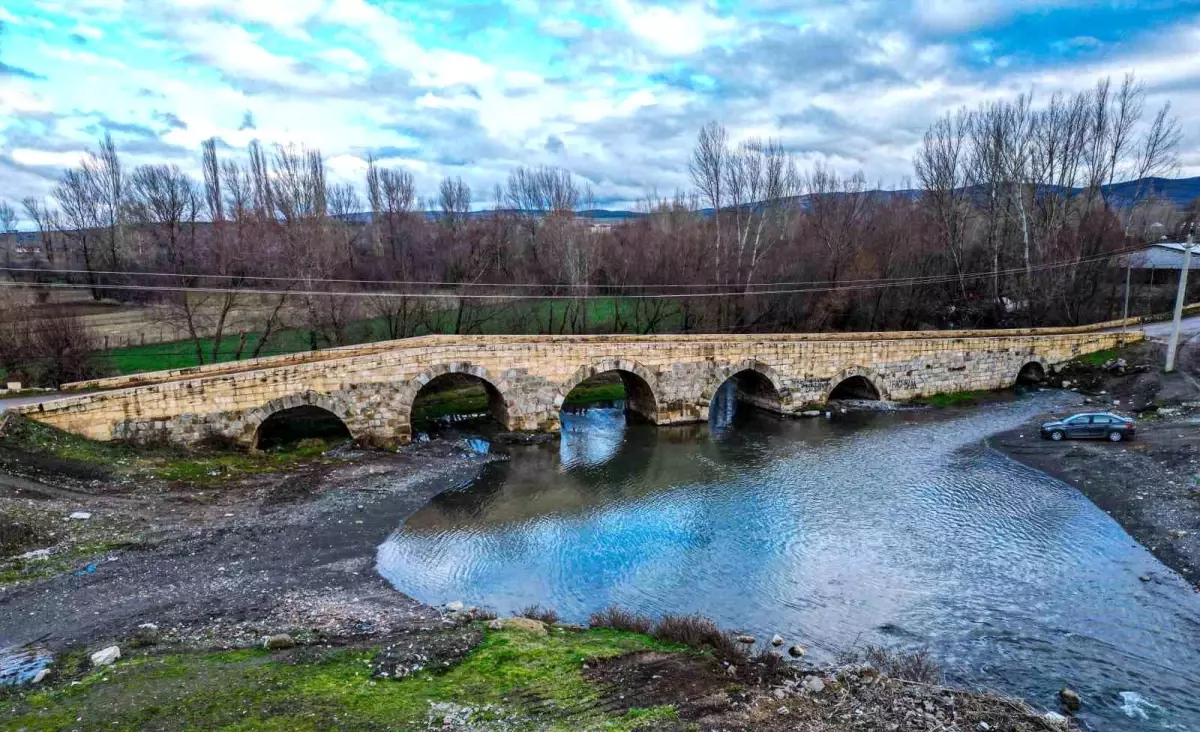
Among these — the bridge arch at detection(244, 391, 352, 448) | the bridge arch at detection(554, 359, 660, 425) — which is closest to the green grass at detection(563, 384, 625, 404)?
the bridge arch at detection(554, 359, 660, 425)

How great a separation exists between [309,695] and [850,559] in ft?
36.9

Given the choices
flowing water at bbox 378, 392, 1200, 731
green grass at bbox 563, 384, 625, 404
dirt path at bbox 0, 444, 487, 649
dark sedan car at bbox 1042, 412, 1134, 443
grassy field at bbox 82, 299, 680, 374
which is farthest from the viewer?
green grass at bbox 563, 384, 625, 404

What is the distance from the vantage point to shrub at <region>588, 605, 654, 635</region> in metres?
11.2

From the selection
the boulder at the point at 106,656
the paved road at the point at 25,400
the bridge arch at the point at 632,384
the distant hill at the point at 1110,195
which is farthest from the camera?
the distant hill at the point at 1110,195

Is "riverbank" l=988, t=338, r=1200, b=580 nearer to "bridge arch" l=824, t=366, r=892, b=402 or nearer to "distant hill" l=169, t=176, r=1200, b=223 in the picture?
"bridge arch" l=824, t=366, r=892, b=402

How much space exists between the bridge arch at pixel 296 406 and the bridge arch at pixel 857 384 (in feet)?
63.9

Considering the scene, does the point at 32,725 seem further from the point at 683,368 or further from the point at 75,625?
the point at 683,368

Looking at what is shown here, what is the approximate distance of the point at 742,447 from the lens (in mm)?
24375

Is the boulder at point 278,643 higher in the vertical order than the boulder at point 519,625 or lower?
higher

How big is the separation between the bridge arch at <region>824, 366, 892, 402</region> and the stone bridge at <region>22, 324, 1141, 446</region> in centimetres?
6

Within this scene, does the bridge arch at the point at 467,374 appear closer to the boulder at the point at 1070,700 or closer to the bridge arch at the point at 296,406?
the bridge arch at the point at 296,406

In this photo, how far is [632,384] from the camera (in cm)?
2862

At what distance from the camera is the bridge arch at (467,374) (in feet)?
76.3

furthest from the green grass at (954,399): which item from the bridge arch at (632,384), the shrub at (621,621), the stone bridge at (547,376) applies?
the shrub at (621,621)
